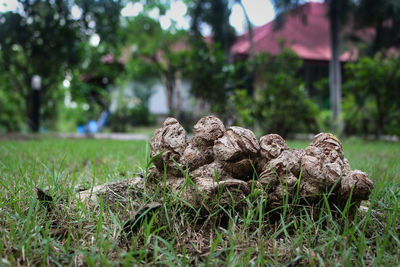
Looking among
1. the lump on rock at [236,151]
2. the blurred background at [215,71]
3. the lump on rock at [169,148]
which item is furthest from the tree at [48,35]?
the lump on rock at [236,151]

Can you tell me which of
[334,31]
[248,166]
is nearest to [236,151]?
[248,166]

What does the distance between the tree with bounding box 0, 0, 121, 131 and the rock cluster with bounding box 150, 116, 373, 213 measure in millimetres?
6243

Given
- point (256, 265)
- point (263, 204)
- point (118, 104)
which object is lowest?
point (256, 265)

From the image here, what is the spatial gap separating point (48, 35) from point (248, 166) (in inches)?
304

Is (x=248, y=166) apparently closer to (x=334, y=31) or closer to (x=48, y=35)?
(x=48, y=35)

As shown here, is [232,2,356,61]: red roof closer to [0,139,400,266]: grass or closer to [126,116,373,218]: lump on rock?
[126,116,373,218]: lump on rock

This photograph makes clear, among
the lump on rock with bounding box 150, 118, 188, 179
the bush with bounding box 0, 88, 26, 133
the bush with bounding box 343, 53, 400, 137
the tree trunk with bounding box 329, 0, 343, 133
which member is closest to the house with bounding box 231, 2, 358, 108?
the tree trunk with bounding box 329, 0, 343, 133

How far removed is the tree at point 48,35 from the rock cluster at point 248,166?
6243 millimetres

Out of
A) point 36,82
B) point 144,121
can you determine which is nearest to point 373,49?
point 144,121

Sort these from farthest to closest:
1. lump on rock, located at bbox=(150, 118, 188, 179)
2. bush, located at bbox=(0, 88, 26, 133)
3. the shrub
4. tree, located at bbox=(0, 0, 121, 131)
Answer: bush, located at bbox=(0, 88, 26, 133), the shrub, tree, located at bbox=(0, 0, 121, 131), lump on rock, located at bbox=(150, 118, 188, 179)

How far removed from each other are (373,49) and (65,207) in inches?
738

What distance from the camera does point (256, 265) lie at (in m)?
1.01

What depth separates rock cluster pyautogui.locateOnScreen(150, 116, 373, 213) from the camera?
1288 millimetres

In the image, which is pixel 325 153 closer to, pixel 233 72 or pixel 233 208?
pixel 233 208
